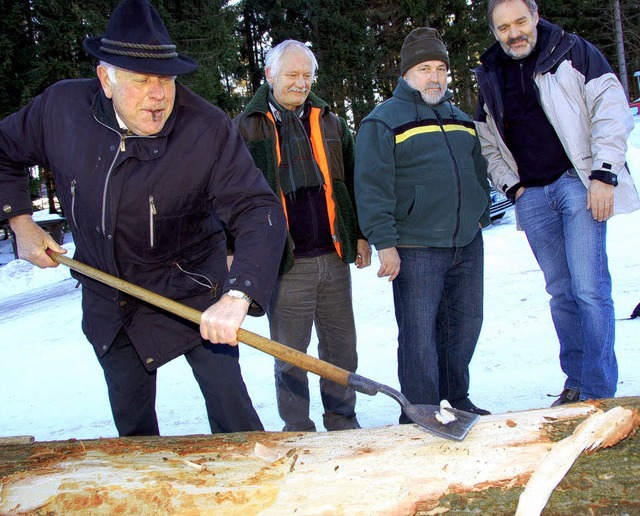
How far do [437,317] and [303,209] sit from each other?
3.16ft

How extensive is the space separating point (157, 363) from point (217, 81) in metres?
14.2

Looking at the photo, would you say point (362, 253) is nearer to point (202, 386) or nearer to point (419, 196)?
point (419, 196)

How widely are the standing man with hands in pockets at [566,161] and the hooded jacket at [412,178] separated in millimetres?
290

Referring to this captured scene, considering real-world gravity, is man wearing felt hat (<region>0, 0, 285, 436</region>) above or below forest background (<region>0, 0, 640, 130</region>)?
below

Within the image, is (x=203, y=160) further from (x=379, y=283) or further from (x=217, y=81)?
(x=217, y=81)

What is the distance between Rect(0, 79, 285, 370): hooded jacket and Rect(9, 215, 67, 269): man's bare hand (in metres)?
0.07

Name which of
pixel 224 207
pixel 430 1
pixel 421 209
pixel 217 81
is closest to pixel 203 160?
pixel 224 207

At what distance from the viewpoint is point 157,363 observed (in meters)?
2.40

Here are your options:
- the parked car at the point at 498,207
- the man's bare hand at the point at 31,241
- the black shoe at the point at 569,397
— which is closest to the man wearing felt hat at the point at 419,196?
the black shoe at the point at 569,397

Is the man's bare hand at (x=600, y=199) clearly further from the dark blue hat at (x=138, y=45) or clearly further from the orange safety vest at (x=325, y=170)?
the dark blue hat at (x=138, y=45)

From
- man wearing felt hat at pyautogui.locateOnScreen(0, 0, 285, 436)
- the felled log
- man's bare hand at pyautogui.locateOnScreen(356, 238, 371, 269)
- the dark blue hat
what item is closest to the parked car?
man's bare hand at pyautogui.locateOnScreen(356, 238, 371, 269)

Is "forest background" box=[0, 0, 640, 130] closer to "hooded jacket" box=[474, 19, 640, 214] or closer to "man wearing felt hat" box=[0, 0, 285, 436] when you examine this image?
"man wearing felt hat" box=[0, 0, 285, 436]

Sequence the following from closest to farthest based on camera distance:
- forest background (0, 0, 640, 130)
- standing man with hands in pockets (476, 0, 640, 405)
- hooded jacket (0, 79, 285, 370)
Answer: hooded jacket (0, 79, 285, 370), standing man with hands in pockets (476, 0, 640, 405), forest background (0, 0, 640, 130)

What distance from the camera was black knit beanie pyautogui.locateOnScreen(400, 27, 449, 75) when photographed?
9.46ft
